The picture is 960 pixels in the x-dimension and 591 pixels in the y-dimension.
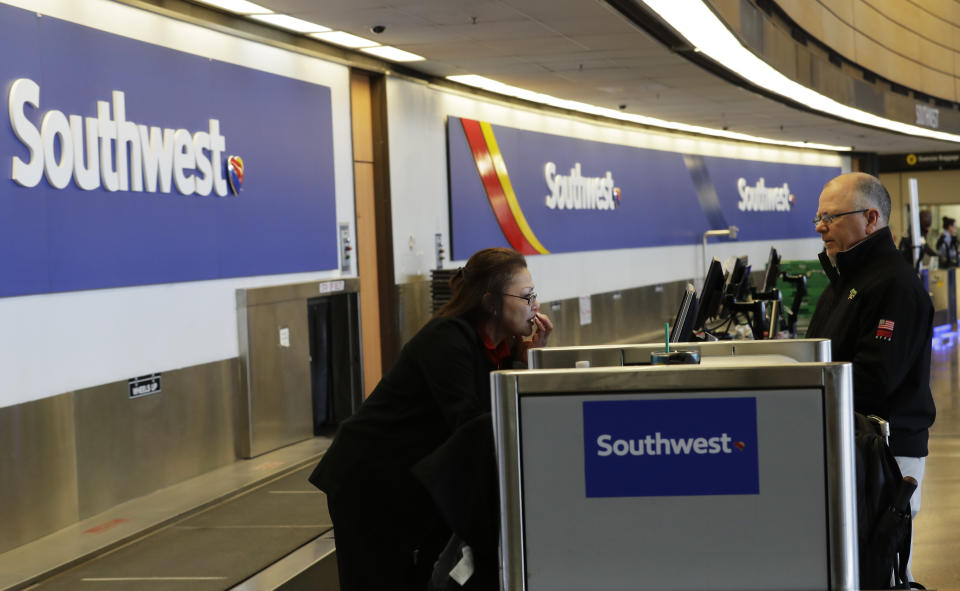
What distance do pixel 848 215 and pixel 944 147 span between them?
62.6 ft

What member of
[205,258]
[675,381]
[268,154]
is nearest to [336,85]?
[268,154]

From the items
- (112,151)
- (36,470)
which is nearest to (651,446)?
(36,470)

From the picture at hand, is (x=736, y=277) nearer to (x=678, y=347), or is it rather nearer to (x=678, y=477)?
(x=678, y=347)

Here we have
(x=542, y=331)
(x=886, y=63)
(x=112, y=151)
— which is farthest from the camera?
(x=886, y=63)

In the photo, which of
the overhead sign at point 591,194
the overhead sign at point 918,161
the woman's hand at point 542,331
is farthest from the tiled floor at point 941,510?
the overhead sign at point 918,161

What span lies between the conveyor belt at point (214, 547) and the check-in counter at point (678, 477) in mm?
2975

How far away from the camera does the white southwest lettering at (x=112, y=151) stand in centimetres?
464

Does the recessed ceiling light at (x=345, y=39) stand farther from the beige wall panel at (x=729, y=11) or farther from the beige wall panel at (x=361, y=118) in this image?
the beige wall panel at (x=729, y=11)

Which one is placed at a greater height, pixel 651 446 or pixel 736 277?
pixel 736 277

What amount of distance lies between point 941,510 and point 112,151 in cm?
477

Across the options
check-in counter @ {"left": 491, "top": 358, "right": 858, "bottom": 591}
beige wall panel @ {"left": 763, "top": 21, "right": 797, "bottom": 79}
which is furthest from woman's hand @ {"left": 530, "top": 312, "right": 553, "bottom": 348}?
beige wall panel @ {"left": 763, "top": 21, "right": 797, "bottom": 79}

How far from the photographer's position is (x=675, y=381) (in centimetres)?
132

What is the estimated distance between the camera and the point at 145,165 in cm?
543

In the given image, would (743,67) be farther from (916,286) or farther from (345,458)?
(345,458)
